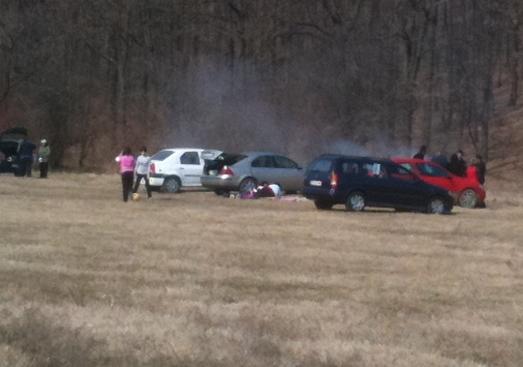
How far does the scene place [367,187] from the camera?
1168 inches

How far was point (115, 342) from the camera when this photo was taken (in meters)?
10.2

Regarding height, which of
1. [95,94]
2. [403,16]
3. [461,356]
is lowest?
[461,356]

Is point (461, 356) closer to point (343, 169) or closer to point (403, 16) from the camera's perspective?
point (343, 169)

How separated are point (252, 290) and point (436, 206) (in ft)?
55.4

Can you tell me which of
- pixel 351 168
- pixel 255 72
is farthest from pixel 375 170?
pixel 255 72

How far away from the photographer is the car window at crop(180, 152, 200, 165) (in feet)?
123

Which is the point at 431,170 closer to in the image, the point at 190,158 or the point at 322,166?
the point at 322,166

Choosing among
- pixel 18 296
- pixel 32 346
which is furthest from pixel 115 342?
pixel 18 296

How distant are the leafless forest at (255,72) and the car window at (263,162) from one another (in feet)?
50.0

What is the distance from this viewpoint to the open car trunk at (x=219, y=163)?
35.5 meters

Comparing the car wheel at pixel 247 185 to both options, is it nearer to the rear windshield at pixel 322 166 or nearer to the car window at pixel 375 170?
the rear windshield at pixel 322 166

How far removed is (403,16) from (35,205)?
3346 centimetres

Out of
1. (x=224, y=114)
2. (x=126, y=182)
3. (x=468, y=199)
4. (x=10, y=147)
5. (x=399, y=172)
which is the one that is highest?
(x=224, y=114)

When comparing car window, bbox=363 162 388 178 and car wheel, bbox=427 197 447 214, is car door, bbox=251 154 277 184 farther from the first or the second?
car wheel, bbox=427 197 447 214
